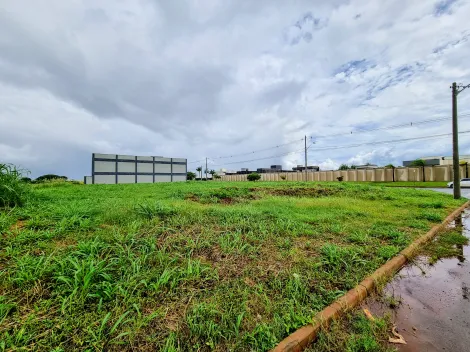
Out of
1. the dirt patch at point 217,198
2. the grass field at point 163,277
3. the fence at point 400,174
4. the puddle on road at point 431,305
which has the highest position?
the fence at point 400,174

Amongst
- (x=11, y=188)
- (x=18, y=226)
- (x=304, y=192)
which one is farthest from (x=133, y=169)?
(x=18, y=226)

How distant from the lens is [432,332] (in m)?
1.79

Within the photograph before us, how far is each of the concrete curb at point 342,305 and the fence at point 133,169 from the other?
24402mm

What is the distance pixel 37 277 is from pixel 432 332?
11.0ft

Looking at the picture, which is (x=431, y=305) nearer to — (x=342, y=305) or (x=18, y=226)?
(x=342, y=305)

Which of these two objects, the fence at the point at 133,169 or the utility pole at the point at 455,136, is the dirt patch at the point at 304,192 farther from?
the fence at the point at 133,169

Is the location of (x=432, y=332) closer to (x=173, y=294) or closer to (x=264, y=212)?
(x=173, y=294)

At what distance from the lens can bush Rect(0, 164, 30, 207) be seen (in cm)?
381

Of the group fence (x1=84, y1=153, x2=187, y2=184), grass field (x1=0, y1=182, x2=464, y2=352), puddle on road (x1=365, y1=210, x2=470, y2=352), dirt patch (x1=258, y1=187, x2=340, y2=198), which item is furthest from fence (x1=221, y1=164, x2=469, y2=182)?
grass field (x1=0, y1=182, x2=464, y2=352)

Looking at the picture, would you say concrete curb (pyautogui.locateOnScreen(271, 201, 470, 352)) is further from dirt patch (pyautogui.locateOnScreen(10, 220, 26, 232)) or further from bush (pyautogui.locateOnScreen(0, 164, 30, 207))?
bush (pyautogui.locateOnScreen(0, 164, 30, 207))

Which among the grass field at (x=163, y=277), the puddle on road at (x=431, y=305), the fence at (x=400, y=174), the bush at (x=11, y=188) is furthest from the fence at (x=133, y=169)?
the puddle on road at (x=431, y=305)

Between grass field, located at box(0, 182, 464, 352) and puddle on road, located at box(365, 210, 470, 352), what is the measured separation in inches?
12.6

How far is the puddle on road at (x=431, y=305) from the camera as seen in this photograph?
5.59 ft

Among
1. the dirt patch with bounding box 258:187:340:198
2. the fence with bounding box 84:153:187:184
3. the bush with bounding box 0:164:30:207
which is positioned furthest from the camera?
the fence with bounding box 84:153:187:184
